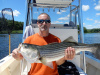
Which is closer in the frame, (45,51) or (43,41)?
(45,51)

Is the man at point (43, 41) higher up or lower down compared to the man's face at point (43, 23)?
lower down

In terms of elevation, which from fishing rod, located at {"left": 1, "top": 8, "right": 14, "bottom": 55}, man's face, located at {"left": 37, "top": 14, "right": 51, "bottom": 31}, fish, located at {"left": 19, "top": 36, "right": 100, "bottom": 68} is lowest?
fish, located at {"left": 19, "top": 36, "right": 100, "bottom": 68}

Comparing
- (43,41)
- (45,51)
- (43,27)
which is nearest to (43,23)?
(43,27)

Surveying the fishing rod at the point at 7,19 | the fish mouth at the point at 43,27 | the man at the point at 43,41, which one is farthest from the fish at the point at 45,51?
the fishing rod at the point at 7,19

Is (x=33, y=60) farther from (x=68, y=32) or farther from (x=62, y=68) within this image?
(x=68, y=32)

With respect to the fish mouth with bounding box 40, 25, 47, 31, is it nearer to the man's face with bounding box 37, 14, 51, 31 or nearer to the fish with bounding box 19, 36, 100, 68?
the man's face with bounding box 37, 14, 51, 31

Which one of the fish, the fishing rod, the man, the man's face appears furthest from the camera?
the fishing rod

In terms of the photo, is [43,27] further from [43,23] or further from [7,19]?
[7,19]

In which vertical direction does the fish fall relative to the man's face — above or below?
below

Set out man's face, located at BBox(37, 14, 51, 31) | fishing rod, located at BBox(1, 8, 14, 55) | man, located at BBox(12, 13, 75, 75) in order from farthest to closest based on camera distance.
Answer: fishing rod, located at BBox(1, 8, 14, 55), man's face, located at BBox(37, 14, 51, 31), man, located at BBox(12, 13, 75, 75)

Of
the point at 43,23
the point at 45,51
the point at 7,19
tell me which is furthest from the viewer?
the point at 7,19

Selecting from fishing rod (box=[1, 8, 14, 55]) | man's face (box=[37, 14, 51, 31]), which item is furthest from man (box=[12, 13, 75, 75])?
fishing rod (box=[1, 8, 14, 55])

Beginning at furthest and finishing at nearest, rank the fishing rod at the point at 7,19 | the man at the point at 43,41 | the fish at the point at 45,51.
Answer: the fishing rod at the point at 7,19
the man at the point at 43,41
the fish at the point at 45,51

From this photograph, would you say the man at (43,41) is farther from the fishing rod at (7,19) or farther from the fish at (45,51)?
the fishing rod at (7,19)
